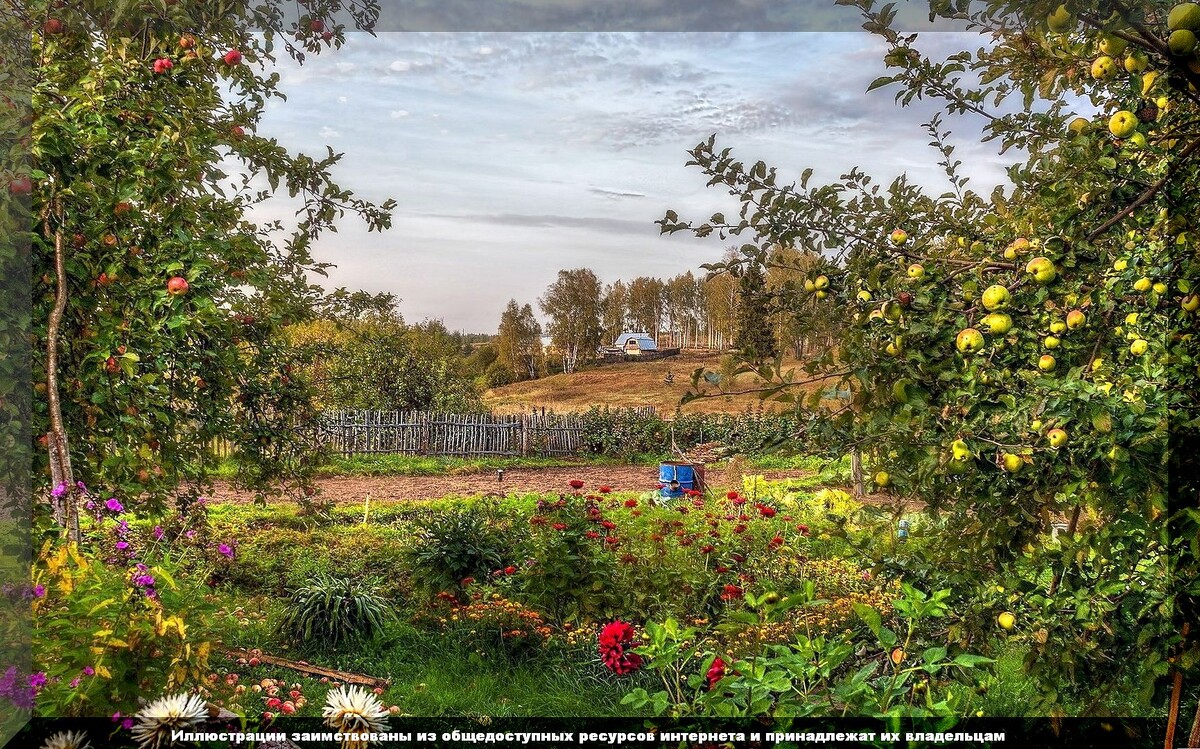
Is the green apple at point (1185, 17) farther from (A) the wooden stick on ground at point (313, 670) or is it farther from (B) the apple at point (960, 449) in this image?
(A) the wooden stick on ground at point (313, 670)

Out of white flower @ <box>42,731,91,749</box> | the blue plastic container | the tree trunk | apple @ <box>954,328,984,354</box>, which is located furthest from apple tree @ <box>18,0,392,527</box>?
the blue plastic container

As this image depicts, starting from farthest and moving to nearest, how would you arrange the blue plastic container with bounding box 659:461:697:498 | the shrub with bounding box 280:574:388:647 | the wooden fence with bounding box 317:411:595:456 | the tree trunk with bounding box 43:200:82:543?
the wooden fence with bounding box 317:411:595:456, the blue plastic container with bounding box 659:461:697:498, the shrub with bounding box 280:574:388:647, the tree trunk with bounding box 43:200:82:543

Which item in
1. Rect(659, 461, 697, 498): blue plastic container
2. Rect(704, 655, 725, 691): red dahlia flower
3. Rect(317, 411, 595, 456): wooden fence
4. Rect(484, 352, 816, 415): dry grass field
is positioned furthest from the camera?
Rect(317, 411, 595, 456): wooden fence

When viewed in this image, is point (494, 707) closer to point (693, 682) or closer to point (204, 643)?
point (204, 643)

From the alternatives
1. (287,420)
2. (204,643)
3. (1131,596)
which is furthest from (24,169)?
(1131,596)

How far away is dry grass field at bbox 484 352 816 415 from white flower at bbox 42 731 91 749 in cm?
827

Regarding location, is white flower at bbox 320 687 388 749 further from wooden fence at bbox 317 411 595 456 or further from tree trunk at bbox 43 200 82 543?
wooden fence at bbox 317 411 595 456

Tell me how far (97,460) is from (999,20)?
113 inches

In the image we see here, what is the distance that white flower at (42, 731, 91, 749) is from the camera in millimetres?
1195

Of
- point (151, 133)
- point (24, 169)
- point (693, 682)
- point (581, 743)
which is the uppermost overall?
point (151, 133)

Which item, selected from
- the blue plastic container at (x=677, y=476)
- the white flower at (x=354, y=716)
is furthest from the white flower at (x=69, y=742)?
the blue plastic container at (x=677, y=476)

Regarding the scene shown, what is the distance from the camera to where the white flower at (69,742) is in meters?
1.20

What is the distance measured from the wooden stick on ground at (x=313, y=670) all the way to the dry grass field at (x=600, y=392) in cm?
698

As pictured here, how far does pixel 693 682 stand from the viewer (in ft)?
4.07
